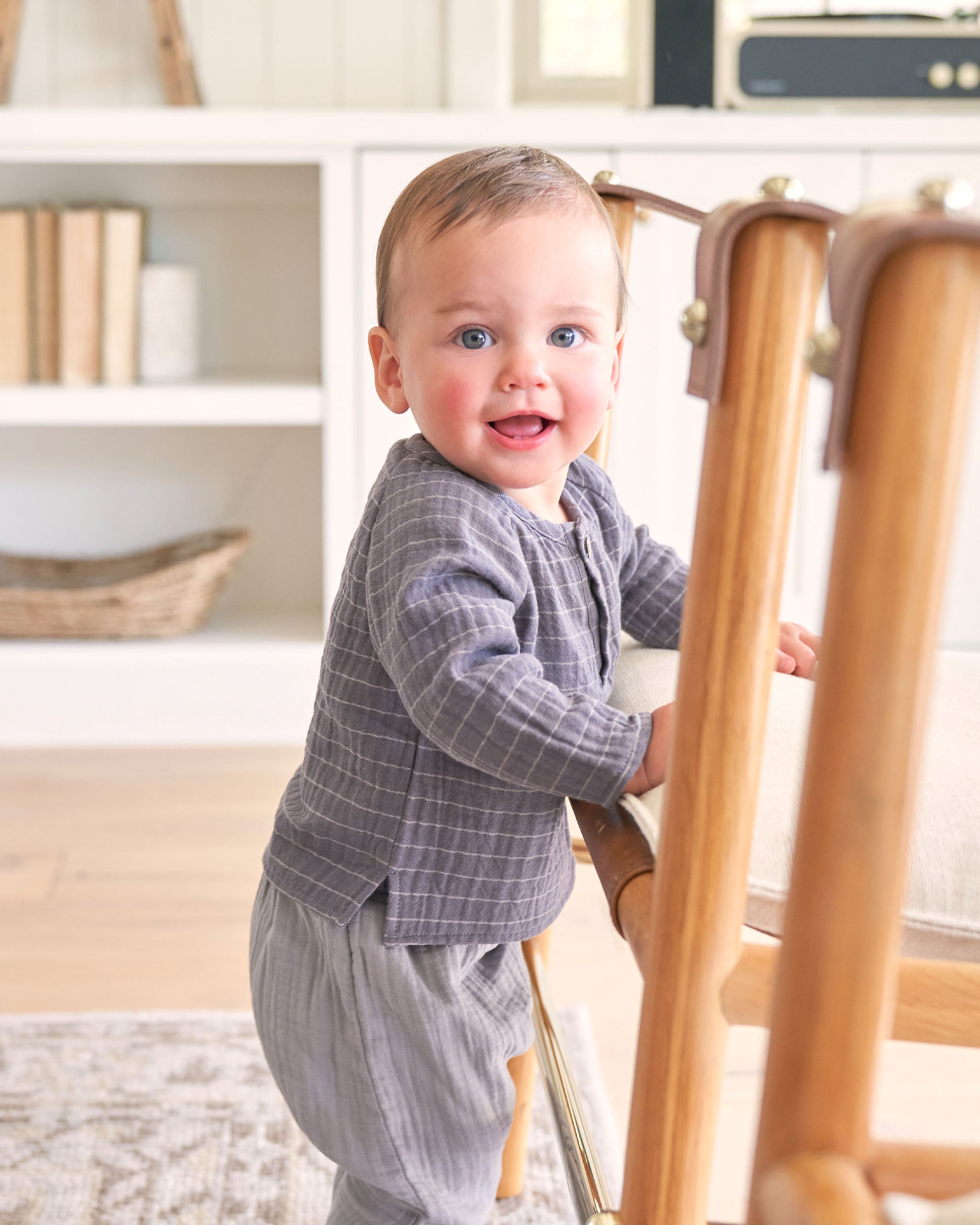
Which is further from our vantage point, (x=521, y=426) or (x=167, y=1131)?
(x=167, y=1131)

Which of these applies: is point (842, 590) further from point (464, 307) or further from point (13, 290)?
point (13, 290)

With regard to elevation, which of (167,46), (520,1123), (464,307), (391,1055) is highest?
(167,46)

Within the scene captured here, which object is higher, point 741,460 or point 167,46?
point 167,46

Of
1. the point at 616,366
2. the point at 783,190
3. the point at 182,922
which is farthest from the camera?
the point at 182,922

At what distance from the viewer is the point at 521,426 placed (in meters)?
0.66

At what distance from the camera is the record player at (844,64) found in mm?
Result: 1840

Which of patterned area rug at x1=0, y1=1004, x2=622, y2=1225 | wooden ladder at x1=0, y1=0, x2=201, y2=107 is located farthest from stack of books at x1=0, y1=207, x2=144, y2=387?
patterned area rug at x1=0, y1=1004, x2=622, y2=1225

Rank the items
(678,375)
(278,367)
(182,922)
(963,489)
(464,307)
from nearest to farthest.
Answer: (464,307) < (182,922) < (963,489) < (678,375) < (278,367)

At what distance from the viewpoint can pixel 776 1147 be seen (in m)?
0.31

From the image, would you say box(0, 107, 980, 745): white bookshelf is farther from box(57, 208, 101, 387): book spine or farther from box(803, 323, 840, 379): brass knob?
box(803, 323, 840, 379): brass knob

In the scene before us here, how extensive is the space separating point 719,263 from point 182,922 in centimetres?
116

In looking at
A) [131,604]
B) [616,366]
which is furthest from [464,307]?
[131,604]

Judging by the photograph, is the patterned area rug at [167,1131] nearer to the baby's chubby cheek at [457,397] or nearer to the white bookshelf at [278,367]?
the baby's chubby cheek at [457,397]

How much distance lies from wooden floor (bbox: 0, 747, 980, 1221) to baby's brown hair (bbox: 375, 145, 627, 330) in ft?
2.25
